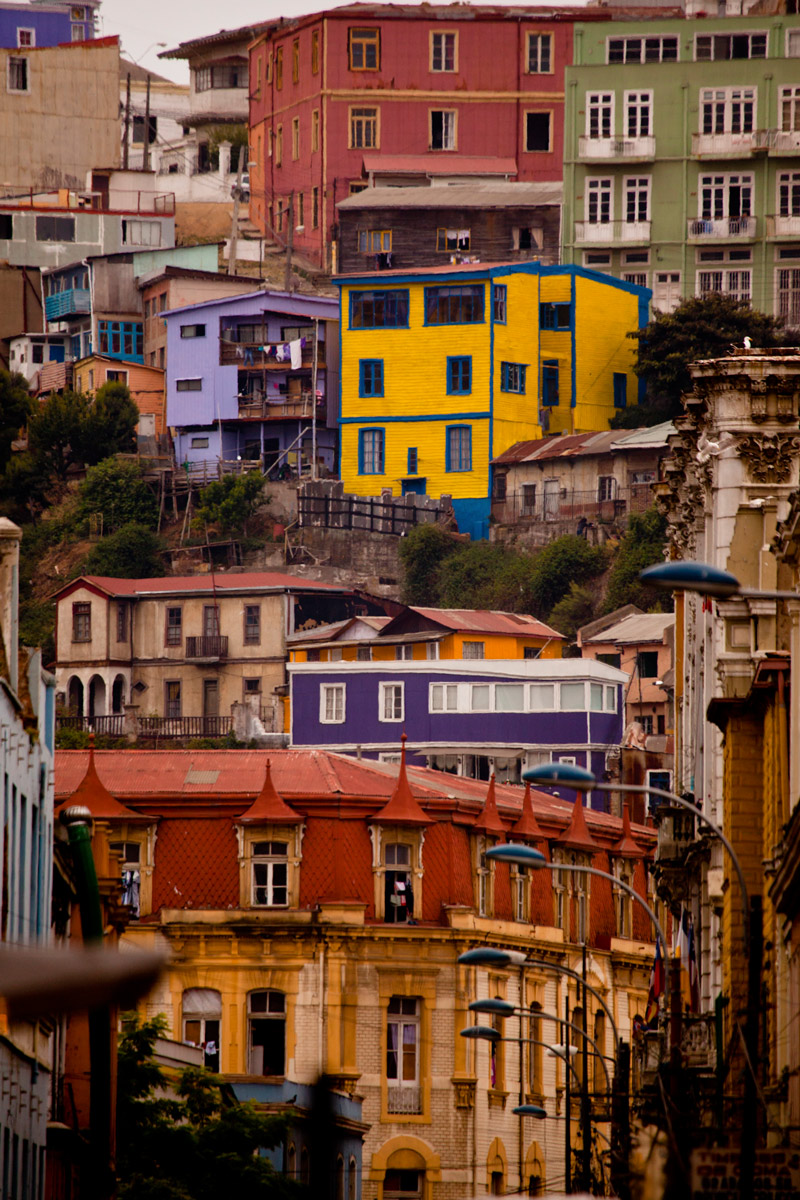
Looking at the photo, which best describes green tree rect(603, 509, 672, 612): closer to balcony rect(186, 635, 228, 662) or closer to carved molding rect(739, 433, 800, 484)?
balcony rect(186, 635, 228, 662)

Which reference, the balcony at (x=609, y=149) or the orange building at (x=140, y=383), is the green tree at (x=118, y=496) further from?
the balcony at (x=609, y=149)

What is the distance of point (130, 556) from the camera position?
130 meters

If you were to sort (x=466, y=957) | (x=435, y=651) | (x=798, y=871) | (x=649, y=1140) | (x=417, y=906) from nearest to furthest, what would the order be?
1. (x=649, y=1140)
2. (x=798, y=871)
3. (x=466, y=957)
4. (x=417, y=906)
5. (x=435, y=651)

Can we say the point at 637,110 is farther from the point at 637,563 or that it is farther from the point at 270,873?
the point at 270,873

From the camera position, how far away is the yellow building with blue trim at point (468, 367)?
12638 cm

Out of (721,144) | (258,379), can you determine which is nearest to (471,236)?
(721,144)

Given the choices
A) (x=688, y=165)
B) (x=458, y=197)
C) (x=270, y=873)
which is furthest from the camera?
(x=458, y=197)

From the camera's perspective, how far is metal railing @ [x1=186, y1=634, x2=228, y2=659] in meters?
120

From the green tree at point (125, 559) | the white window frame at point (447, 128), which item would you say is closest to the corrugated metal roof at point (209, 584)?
the green tree at point (125, 559)

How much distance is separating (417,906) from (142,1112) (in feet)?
76.9

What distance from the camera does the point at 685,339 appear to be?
124 meters

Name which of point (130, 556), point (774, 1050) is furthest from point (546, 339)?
point (774, 1050)

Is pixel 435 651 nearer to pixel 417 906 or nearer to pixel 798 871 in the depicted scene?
pixel 417 906

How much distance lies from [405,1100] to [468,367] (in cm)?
6996
